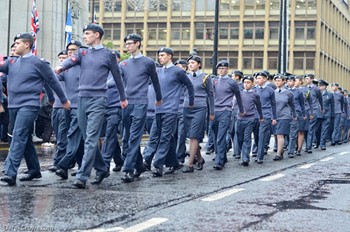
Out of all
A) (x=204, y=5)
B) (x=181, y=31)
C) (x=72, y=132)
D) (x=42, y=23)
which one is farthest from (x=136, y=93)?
(x=181, y=31)

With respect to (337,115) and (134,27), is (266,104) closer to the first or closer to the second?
(337,115)

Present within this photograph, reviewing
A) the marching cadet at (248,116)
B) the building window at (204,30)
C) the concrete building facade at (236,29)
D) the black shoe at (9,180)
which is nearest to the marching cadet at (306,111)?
the marching cadet at (248,116)

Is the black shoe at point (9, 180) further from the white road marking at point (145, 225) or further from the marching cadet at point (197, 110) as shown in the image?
the marching cadet at point (197, 110)

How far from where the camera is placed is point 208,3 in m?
82.3

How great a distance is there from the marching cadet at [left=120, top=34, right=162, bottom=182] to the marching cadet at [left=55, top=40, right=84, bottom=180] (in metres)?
0.68

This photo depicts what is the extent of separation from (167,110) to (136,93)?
90cm

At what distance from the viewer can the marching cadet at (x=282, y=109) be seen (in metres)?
17.2

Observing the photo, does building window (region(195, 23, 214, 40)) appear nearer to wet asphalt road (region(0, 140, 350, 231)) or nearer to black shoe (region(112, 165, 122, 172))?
black shoe (region(112, 165, 122, 172))

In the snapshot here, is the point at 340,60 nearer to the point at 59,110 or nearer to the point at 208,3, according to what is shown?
the point at 208,3

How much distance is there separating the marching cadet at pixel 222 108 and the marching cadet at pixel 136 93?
97.4 inches

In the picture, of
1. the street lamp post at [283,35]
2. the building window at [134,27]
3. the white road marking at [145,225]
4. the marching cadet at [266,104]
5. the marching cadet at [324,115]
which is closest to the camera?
the white road marking at [145,225]

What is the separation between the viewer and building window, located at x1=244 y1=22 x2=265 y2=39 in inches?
3187

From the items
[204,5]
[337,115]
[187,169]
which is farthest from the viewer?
[204,5]

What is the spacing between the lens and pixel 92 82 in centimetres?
980
